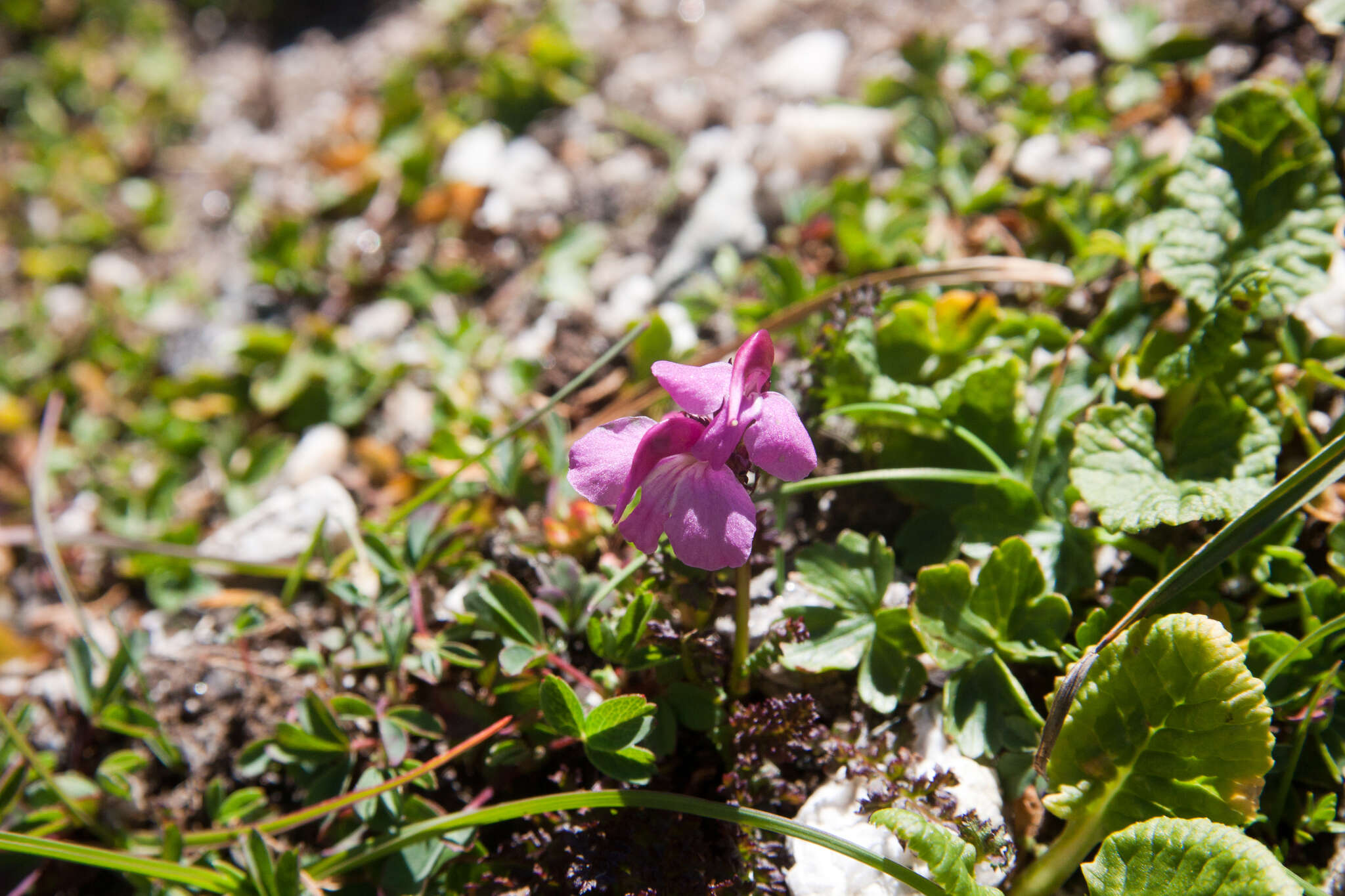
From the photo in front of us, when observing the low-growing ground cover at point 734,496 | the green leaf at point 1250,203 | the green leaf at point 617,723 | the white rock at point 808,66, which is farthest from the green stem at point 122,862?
the white rock at point 808,66

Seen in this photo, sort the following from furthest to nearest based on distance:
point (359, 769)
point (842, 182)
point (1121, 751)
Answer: point (842, 182) < point (359, 769) < point (1121, 751)

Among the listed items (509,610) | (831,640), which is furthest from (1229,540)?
(509,610)

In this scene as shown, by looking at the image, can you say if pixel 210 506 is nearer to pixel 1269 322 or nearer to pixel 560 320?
pixel 560 320

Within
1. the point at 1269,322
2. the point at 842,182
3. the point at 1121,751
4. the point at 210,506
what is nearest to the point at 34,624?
the point at 210,506

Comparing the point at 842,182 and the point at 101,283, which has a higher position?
the point at 842,182

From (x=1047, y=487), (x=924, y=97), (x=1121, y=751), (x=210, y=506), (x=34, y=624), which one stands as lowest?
(x=34, y=624)

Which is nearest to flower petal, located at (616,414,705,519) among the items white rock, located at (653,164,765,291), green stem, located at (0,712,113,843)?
white rock, located at (653,164,765,291)

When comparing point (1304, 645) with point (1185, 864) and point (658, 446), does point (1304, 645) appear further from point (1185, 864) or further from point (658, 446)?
point (658, 446)
